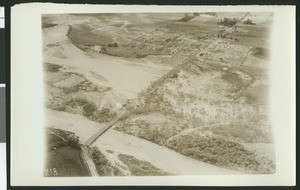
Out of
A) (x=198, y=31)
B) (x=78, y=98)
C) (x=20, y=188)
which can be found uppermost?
(x=198, y=31)

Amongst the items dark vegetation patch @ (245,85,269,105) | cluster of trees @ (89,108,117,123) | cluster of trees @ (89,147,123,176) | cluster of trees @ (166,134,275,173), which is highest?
dark vegetation patch @ (245,85,269,105)

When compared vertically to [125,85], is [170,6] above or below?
above

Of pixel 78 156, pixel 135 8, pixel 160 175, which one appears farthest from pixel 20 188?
pixel 135 8

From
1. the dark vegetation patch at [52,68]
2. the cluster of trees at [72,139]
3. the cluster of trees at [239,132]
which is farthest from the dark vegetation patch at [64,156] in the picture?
the cluster of trees at [239,132]

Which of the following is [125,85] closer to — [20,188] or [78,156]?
[78,156]

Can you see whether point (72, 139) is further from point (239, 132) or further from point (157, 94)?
point (239, 132)
